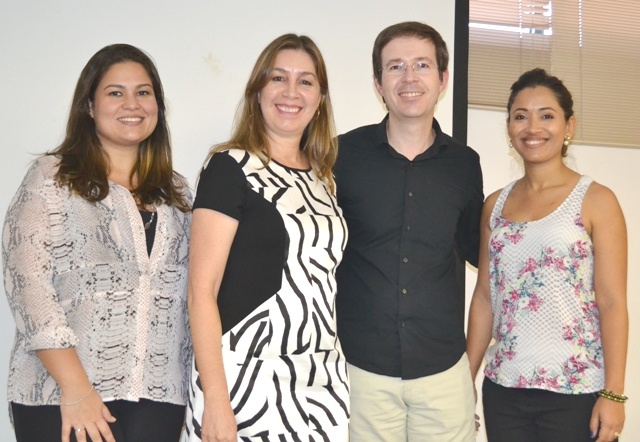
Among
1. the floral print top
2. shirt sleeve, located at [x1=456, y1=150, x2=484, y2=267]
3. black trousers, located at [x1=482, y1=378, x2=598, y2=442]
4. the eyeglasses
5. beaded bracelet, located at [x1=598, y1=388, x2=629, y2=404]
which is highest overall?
the eyeglasses

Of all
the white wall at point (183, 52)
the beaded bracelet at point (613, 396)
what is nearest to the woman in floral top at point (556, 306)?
the beaded bracelet at point (613, 396)

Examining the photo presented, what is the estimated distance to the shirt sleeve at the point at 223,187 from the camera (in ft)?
5.76

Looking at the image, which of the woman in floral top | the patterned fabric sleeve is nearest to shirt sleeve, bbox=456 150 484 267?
the woman in floral top

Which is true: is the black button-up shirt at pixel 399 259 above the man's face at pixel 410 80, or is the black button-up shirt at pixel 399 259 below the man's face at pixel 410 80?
below

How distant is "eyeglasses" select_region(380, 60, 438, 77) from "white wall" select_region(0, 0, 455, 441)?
58 centimetres

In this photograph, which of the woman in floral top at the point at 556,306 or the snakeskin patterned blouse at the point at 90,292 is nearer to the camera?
the snakeskin patterned blouse at the point at 90,292

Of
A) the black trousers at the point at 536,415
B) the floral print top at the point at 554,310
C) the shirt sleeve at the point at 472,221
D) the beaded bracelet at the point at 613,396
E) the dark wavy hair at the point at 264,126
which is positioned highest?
the dark wavy hair at the point at 264,126

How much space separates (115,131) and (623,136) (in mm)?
2406

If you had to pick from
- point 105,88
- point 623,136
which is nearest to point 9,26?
point 105,88

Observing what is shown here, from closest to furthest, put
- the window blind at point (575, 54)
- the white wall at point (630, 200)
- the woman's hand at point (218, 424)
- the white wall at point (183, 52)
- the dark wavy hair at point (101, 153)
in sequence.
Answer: the woman's hand at point (218, 424)
the dark wavy hair at point (101, 153)
the white wall at point (183, 52)
the window blind at point (575, 54)
the white wall at point (630, 200)

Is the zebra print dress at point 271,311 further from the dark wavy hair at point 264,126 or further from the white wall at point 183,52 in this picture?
the white wall at point 183,52

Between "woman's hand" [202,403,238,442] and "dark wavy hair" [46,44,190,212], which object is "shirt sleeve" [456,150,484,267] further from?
"woman's hand" [202,403,238,442]

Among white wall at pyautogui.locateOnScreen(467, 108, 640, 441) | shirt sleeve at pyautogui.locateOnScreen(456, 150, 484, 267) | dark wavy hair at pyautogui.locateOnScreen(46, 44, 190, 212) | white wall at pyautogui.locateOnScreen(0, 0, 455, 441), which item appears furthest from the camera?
white wall at pyautogui.locateOnScreen(467, 108, 640, 441)

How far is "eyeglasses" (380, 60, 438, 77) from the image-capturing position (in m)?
2.20
